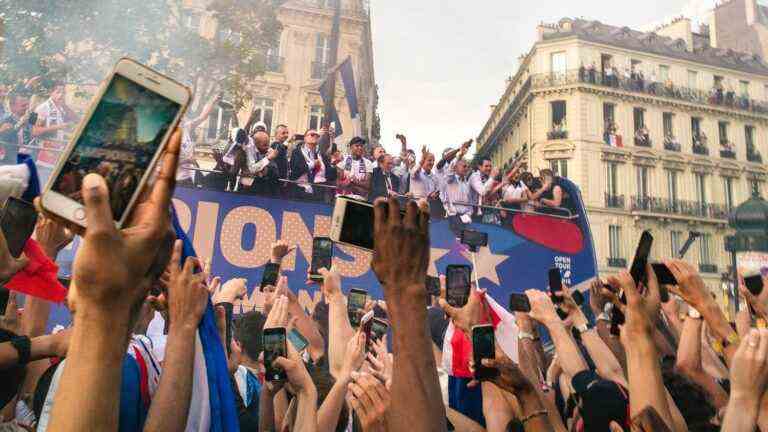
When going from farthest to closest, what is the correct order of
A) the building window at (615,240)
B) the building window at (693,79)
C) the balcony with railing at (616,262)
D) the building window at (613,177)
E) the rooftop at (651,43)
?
the building window at (693,79)
the rooftop at (651,43)
the building window at (613,177)
the building window at (615,240)
the balcony with railing at (616,262)

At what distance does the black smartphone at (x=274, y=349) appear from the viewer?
2.70 meters

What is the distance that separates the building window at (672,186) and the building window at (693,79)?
7814 millimetres

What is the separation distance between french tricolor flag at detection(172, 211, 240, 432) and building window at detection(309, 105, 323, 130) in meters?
25.8

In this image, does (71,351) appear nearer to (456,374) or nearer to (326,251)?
(456,374)

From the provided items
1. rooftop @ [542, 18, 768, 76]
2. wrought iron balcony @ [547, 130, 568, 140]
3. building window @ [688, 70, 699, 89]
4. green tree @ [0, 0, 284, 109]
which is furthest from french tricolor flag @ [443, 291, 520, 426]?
building window @ [688, 70, 699, 89]

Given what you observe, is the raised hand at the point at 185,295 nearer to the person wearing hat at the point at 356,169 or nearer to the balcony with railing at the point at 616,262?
the person wearing hat at the point at 356,169

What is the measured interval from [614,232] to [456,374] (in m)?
31.2

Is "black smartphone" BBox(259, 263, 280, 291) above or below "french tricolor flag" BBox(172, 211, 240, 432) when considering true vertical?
above

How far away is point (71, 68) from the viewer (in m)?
15.1

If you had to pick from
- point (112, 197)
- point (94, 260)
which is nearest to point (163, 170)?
point (112, 197)

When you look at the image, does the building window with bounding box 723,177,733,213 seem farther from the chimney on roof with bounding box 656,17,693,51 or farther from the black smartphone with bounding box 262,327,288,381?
the black smartphone with bounding box 262,327,288,381

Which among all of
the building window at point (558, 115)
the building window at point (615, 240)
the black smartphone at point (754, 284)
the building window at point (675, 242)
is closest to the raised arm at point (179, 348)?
the black smartphone at point (754, 284)

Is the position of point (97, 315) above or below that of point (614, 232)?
below

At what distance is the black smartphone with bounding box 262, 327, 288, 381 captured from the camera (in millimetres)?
2697
